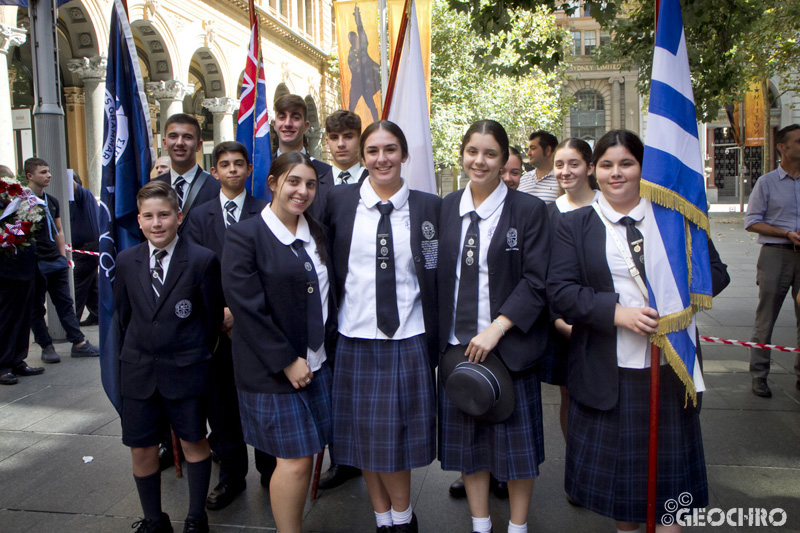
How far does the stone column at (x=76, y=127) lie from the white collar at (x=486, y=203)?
15.3 meters

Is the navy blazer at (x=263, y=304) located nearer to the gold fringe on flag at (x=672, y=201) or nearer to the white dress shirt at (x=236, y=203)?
the white dress shirt at (x=236, y=203)

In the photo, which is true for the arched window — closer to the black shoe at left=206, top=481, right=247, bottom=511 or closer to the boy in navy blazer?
the black shoe at left=206, top=481, right=247, bottom=511

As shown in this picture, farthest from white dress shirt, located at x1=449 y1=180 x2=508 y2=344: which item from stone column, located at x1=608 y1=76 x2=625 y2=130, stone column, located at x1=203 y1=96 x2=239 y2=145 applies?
stone column, located at x1=608 y1=76 x2=625 y2=130

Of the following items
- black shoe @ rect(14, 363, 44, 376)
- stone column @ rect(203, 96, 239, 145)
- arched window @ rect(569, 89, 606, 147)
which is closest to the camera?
black shoe @ rect(14, 363, 44, 376)

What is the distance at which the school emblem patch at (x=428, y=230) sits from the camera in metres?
3.15

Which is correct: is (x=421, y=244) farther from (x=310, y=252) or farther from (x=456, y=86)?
(x=456, y=86)

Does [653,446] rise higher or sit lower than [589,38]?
lower

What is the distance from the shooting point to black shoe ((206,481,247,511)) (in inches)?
145

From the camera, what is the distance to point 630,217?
9.39 feet

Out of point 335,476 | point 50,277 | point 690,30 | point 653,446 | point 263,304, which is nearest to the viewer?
point 653,446

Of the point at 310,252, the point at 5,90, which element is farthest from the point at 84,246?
the point at 310,252

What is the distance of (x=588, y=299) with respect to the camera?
2.76 metres

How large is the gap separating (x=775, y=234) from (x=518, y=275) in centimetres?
335

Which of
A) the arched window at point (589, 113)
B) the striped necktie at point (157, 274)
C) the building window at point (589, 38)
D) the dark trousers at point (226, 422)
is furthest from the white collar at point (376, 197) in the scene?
the building window at point (589, 38)
